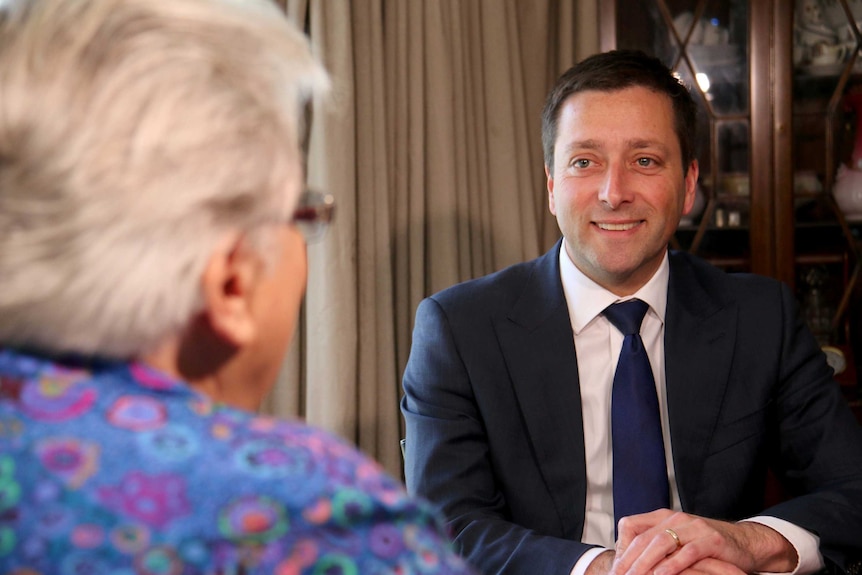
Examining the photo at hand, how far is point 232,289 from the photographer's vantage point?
0.75 m

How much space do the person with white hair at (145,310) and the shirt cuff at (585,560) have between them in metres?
0.83

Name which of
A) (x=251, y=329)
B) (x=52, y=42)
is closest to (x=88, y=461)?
(x=251, y=329)

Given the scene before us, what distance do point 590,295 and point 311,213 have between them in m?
1.07

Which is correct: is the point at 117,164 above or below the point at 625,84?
below

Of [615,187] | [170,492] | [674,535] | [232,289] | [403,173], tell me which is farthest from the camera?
[403,173]

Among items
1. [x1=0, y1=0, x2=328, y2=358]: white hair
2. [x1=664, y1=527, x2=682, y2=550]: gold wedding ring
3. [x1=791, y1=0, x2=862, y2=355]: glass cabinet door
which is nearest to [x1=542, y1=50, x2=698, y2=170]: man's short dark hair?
[x1=664, y1=527, x2=682, y2=550]: gold wedding ring

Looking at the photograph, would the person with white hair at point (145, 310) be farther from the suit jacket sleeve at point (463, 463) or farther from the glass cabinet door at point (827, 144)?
the glass cabinet door at point (827, 144)

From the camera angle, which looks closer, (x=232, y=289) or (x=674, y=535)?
(x=232, y=289)

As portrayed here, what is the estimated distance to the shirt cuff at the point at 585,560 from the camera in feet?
4.84

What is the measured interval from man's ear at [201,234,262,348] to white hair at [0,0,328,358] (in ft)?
0.04

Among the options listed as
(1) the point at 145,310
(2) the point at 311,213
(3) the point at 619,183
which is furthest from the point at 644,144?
(1) the point at 145,310

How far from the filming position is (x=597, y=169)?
184 cm

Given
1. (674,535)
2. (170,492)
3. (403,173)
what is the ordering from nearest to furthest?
(170,492) → (674,535) → (403,173)

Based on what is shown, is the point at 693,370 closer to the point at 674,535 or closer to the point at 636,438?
the point at 636,438
